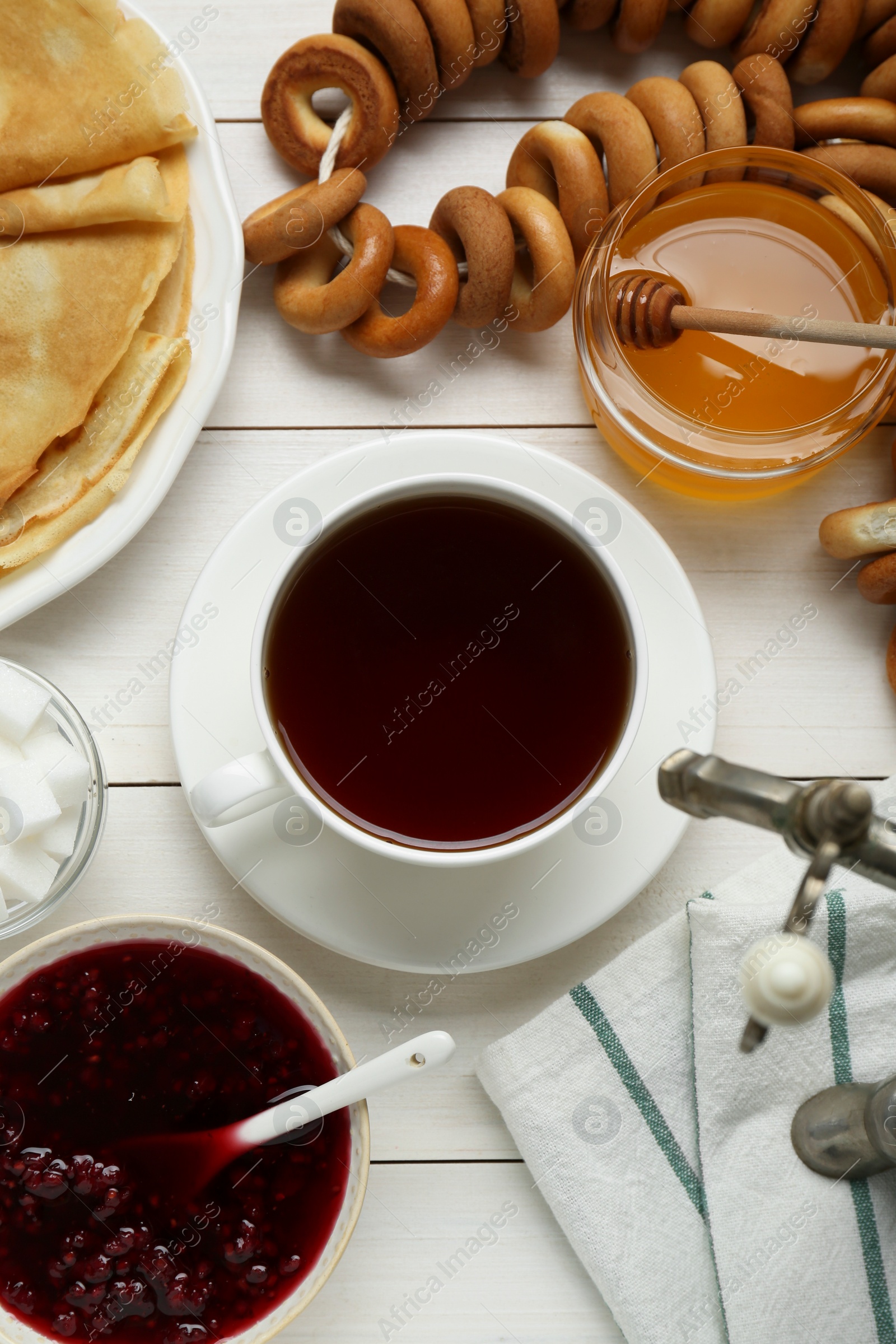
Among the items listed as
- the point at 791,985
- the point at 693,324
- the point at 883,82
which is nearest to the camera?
the point at 791,985

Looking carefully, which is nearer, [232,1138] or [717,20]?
[232,1138]

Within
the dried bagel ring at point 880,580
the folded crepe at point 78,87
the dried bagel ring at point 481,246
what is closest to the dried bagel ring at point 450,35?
the dried bagel ring at point 481,246

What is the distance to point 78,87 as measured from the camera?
92cm

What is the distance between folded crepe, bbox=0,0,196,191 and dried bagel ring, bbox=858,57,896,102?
0.60 m

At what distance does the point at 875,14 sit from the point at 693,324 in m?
0.37

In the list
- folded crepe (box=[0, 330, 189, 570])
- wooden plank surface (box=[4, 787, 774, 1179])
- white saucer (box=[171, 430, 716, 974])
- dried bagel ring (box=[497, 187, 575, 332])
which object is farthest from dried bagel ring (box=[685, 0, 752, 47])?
wooden plank surface (box=[4, 787, 774, 1179])

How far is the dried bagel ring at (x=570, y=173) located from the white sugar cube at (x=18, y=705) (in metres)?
0.60

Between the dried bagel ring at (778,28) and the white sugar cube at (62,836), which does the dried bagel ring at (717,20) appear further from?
→ the white sugar cube at (62,836)

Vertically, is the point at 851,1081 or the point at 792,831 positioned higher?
the point at 792,831

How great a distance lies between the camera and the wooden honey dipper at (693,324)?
827 millimetres

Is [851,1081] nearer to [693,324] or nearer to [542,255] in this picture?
[693,324]

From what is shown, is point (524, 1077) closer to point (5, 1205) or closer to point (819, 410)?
point (5, 1205)

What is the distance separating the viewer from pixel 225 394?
0.99 meters

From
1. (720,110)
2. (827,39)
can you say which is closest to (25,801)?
(720,110)
